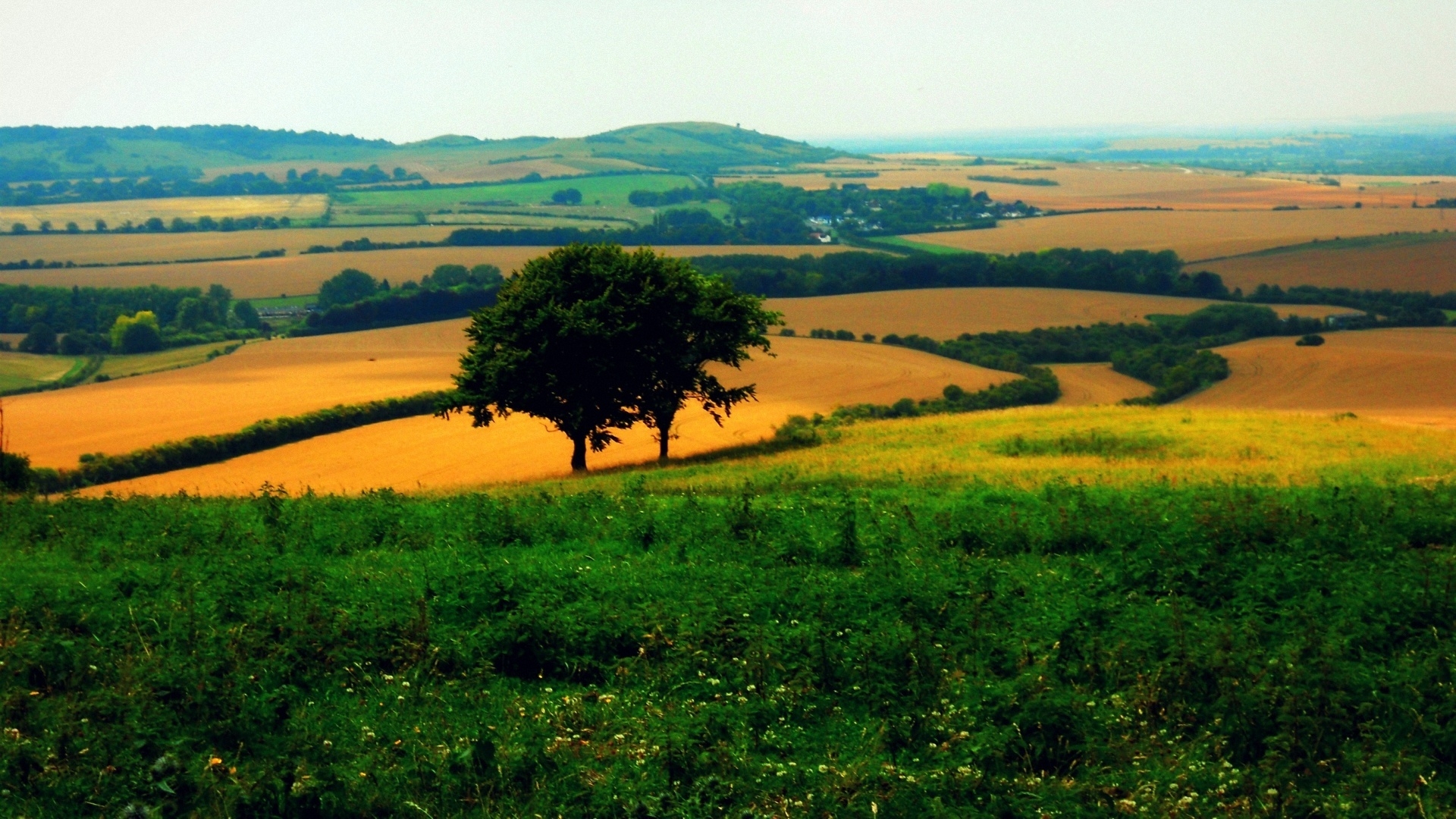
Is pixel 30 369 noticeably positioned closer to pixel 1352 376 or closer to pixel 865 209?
pixel 1352 376

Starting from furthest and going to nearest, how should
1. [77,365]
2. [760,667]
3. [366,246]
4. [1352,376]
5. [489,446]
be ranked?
1. [366,246]
2. [77,365]
3. [1352,376]
4. [489,446]
5. [760,667]

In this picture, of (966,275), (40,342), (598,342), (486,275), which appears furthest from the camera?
(486,275)

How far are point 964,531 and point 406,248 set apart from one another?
119 meters

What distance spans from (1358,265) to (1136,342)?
3304 cm

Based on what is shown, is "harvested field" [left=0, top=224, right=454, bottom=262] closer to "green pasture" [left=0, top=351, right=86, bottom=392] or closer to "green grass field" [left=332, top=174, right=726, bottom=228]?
"green grass field" [left=332, top=174, right=726, bottom=228]

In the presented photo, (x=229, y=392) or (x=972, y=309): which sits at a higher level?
(x=972, y=309)

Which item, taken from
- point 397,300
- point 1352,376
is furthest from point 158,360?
point 1352,376

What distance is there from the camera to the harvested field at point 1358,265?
8894 centimetres

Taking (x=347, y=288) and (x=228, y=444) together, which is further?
(x=347, y=288)

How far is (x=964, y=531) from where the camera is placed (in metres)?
14.7

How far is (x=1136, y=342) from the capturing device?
7588 centimetres

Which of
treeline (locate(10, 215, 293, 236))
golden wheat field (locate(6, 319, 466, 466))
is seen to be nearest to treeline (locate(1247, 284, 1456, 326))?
golden wheat field (locate(6, 319, 466, 466))

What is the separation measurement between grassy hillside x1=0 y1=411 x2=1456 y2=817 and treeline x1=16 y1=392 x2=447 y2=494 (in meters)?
28.8

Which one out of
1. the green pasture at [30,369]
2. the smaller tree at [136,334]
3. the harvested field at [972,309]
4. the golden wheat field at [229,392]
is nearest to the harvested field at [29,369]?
the green pasture at [30,369]
